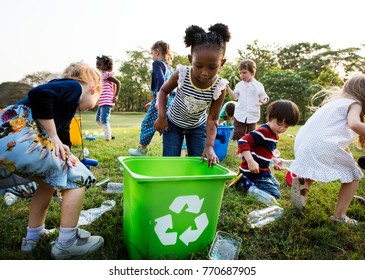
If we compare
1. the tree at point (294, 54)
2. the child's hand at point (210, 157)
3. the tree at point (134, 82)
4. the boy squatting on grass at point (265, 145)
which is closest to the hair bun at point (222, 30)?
the child's hand at point (210, 157)

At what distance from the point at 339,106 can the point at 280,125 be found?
0.52m

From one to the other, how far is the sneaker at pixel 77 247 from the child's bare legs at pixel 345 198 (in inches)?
58.8

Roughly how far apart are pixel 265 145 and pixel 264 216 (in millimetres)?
752

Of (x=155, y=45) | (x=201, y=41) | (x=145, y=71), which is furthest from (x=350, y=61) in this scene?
(x=201, y=41)

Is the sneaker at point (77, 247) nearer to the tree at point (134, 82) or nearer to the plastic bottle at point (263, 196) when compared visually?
the plastic bottle at point (263, 196)

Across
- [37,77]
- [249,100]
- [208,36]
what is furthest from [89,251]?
[249,100]

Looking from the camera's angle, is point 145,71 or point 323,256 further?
point 145,71

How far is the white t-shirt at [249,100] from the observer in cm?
448

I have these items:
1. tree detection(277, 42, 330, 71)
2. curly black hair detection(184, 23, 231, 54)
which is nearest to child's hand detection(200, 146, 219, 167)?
curly black hair detection(184, 23, 231, 54)

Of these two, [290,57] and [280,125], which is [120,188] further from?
[290,57]

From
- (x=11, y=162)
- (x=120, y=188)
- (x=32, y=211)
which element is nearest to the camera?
(x=11, y=162)

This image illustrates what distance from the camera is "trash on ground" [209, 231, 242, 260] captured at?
4.61 ft

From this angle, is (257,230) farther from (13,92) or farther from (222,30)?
(13,92)

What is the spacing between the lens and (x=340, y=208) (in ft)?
6.14
